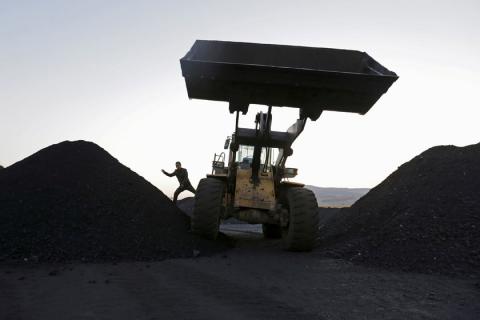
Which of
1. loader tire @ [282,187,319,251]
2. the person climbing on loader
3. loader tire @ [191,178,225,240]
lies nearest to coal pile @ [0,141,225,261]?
loader tire @ [191,178,225,240]

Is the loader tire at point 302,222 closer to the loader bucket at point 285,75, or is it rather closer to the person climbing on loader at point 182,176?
the loader bucket at point 285,75

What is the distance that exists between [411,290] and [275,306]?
81.7 inches

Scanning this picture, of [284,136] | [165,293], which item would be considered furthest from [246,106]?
[165,293]

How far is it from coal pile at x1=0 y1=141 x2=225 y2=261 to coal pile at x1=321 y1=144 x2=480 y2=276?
318 cm

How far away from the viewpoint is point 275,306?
4.55 meters

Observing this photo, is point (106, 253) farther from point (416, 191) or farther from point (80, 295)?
A: point (416, 191)

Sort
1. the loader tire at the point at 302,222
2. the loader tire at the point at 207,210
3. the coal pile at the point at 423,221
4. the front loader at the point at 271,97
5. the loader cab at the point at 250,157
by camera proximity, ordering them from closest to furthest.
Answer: the coal pile at the point at 423,221 → the front loader at the point at 271,97 → the loader tire at the point at 302,222 → the loader tire at the point at 207,210 → the loader cab at the point at 250,157

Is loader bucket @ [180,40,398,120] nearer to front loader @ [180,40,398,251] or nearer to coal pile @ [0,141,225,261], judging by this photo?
front loader @ [180,40,398,251]

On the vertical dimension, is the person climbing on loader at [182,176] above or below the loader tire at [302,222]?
above

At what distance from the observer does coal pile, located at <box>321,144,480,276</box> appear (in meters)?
7.01

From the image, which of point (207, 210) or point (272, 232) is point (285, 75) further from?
point (272, 232)

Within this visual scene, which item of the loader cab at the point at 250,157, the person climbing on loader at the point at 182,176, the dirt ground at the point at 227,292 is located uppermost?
the loader cab at the point at 250,157

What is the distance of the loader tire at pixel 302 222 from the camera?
27.3 ft

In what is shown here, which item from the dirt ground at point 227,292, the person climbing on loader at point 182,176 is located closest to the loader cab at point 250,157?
the person climbing on loader at point 182,176
